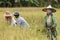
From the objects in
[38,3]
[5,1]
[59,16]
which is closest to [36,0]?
[38,3]

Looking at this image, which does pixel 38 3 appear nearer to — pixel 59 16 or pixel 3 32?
pixel 59 16

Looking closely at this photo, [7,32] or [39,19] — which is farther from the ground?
[7,32]

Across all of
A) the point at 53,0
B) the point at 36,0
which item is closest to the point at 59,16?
the point at 36,0

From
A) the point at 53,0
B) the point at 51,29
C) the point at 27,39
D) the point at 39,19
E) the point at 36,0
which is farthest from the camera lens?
the point at 53,0

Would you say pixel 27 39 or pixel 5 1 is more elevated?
pixel 27 39

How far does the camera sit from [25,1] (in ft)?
113

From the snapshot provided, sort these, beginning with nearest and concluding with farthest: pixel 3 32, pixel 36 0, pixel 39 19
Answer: pixel 3 32 < pixel 39 19 < pixel 36 0

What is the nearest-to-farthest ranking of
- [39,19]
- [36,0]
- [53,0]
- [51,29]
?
[51,29] → [39,19] → [36,0] → [53,0]

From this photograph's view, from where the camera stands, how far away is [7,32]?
718 cm

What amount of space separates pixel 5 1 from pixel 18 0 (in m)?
1.40

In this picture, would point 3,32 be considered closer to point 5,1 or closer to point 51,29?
point 51,29

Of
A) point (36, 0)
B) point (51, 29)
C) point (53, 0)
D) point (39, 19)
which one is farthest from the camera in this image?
point (53, 0)

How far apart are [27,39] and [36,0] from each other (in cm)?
2744

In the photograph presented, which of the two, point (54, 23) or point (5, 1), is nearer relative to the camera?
point (54, 23)
